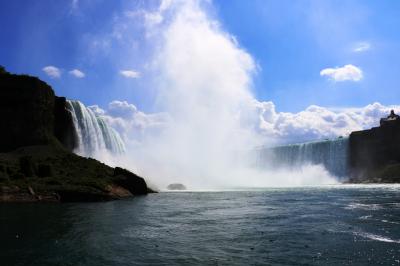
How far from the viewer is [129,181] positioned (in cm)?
6125

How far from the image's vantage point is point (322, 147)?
132 m

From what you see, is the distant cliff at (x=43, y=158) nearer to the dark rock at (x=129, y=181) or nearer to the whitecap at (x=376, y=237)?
the dark rock at (x=129, y=181)

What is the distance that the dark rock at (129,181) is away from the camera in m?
59.8

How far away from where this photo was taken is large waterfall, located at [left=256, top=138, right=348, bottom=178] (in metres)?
131

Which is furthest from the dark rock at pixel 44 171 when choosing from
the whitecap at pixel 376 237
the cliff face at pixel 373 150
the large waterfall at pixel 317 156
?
the cliff face at pixel 373 150

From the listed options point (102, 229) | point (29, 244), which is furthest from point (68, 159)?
point (29, 244)

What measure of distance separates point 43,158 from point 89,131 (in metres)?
20.9

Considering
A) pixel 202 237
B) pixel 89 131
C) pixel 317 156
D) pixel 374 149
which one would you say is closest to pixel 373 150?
pixel 374 149

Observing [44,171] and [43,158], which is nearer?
[44,171]

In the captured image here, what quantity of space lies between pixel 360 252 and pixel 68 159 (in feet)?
171

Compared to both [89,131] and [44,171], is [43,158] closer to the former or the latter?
[44,171]

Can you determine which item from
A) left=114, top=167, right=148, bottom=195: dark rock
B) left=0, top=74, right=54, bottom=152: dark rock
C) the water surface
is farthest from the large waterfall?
the water surface

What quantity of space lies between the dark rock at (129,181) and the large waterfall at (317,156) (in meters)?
78.0

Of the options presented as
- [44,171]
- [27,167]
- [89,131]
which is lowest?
[44,171]
